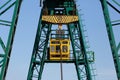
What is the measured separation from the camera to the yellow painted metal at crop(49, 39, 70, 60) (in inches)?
1895

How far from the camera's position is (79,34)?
5006 cm

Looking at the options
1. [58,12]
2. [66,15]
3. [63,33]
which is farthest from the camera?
[63,33]

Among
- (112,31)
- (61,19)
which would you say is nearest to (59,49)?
(61,19)

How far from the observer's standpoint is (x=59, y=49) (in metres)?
48.5

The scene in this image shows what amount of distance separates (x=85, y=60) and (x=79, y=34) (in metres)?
3.49

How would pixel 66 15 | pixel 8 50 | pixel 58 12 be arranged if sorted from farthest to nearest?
pixel 58 12 → pixel 66 15 → pixel 8 50

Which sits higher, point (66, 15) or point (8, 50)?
point (66, 15)

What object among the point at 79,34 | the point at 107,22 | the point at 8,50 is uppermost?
the point at 79,34

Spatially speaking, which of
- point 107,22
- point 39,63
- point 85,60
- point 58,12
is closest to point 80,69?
point 85,60

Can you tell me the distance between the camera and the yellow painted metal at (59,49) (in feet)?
158

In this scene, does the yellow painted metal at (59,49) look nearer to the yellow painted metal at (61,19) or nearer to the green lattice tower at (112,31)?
the yellow painted metal at (61,19)

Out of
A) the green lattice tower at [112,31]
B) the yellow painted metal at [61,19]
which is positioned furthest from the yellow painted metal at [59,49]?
the green lattice tower at [112,31]

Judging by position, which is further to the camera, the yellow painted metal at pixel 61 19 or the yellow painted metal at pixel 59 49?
the yellow painted metal at pixel 59 49

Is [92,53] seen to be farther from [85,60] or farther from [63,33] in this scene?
[63,33]
